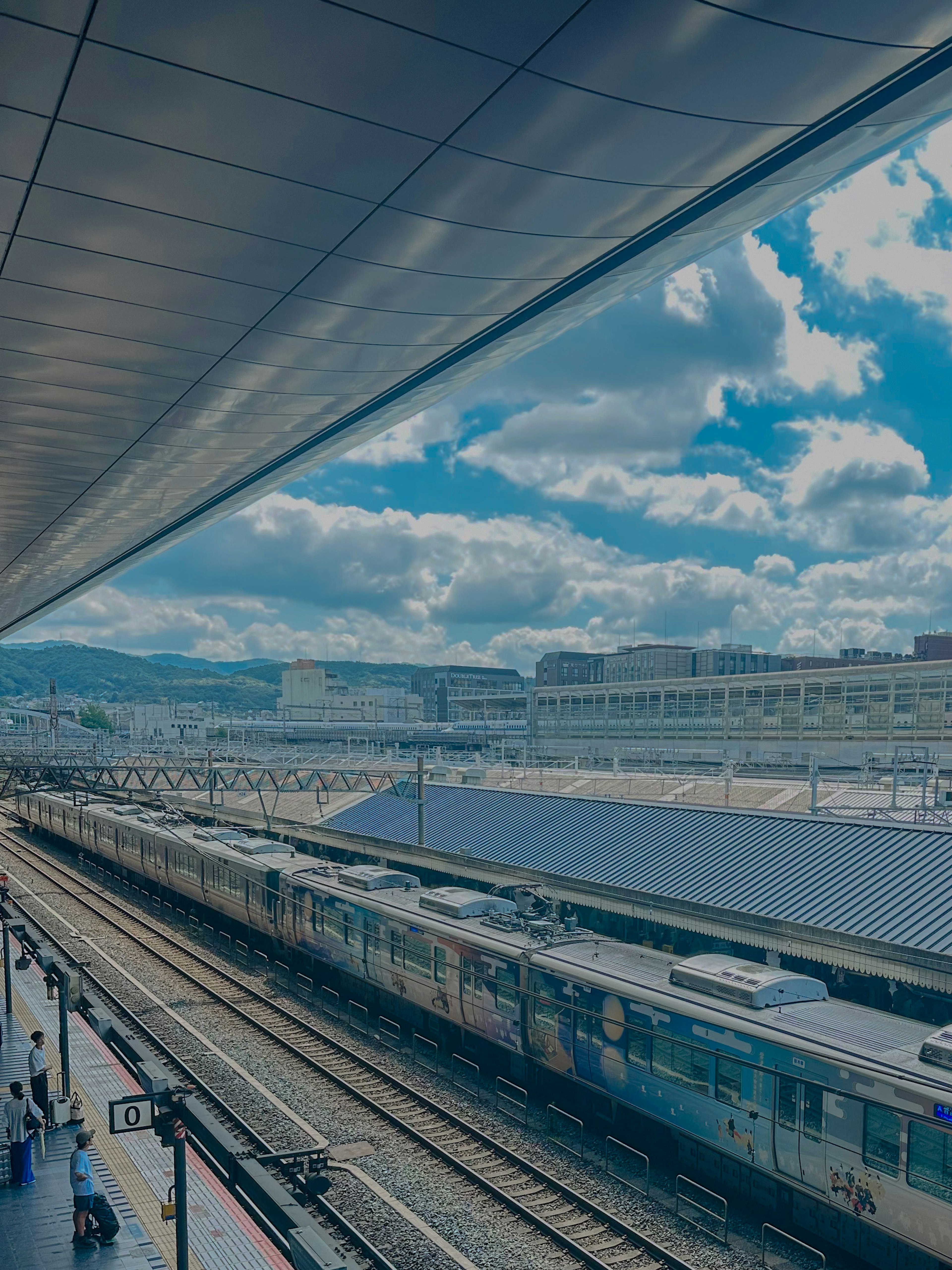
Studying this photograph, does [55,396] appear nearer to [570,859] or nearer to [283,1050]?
[283,1050]

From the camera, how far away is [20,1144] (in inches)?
499

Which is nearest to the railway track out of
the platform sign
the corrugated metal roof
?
the platform sign

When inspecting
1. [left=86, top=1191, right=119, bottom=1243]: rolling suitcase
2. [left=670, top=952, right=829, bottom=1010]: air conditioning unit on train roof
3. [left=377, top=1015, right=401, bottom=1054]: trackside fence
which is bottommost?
[left=377, top=1015, right=401, bottom=1054]: trackside fence

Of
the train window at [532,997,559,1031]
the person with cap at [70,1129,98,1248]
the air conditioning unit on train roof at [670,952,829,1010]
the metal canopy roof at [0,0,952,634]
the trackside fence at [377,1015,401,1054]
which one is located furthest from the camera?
the trackside fence at [377,1015,401,1054]

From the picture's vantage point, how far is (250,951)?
29.7m

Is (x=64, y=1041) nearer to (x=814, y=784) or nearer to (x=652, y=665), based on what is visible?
(x=814, y=784)

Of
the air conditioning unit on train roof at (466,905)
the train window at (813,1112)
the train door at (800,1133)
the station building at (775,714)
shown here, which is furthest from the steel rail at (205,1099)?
the station building at (775,714)

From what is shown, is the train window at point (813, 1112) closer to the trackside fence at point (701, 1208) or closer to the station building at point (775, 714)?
the trackside fence at point (701, 1208)

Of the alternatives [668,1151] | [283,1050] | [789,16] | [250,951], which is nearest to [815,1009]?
[668,1151]

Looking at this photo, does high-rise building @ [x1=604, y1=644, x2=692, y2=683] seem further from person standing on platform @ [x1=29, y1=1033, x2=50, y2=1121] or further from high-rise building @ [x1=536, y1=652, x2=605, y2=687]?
person standing on platform @ [x1=29, y1=1033, x2=50, y2=1121]

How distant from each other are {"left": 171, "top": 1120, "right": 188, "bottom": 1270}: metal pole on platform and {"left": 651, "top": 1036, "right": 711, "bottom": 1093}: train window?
713 centimetres

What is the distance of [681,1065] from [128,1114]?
7840 mm

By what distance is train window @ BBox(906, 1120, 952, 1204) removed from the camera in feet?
35.7

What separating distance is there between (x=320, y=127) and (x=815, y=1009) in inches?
520
